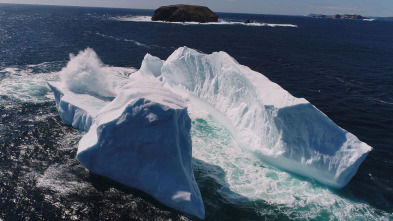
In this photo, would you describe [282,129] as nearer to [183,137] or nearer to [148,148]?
[183,137]

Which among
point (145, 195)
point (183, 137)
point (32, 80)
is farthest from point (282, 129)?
point (32, 80)

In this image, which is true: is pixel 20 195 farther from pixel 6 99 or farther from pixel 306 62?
pixel 306 62

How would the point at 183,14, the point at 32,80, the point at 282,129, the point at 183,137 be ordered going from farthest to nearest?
1. the point at 183,14
2. the point at 32,80
3. the point at 282,129
4. the point at 183,137

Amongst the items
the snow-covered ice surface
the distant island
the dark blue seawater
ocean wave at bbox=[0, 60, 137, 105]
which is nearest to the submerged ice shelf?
the snow-covered ice surface

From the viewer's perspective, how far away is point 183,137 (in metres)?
13.7

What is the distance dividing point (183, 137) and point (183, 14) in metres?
108

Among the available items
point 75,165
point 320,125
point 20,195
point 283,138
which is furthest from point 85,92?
point 320,125

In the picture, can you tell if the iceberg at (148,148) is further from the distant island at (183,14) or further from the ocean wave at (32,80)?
the distant island at (183,14)

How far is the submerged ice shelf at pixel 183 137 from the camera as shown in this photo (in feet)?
42.6

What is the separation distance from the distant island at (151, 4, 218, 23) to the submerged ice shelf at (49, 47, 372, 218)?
99.9 meters

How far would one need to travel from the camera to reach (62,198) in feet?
41.3

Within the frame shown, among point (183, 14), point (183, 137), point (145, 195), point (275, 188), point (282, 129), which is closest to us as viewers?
point (145, 195)

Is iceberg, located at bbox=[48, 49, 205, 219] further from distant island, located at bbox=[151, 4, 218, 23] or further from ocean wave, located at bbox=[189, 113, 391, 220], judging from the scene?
distant island, located at bbox=[151, 4, 218, 23]

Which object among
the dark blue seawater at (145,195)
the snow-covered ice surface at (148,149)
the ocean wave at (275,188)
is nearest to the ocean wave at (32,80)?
the dark blue seawater at (145,195)
